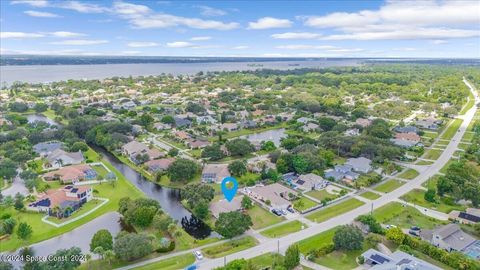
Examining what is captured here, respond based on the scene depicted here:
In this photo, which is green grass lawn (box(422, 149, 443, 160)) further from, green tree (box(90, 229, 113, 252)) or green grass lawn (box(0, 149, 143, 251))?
green tree (box(90, 229, 113, 252))

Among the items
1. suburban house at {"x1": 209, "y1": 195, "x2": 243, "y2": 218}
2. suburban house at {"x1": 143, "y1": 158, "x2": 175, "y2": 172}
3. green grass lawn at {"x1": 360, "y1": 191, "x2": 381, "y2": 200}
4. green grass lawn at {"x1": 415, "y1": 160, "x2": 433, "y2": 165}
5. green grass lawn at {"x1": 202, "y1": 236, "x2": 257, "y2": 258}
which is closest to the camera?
green grass lawn at {"x1": 202, "y1": 236, "x2": 257, "y2": 258}

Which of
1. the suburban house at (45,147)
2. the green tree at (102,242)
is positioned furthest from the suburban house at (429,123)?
the suburban house at (45,147)

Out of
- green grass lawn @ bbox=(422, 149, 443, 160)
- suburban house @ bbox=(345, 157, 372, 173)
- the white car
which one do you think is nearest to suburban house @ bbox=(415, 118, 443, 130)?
green grass lawn @ bbox=(422, 149, 443, 160)

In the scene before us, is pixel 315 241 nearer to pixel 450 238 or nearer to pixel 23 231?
pixel 450 238

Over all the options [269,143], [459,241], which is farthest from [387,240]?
[269,143]

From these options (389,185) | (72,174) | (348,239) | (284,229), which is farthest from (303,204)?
(72,174)

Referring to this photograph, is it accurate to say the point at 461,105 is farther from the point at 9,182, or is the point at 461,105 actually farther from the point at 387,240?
the point at 9,182
